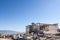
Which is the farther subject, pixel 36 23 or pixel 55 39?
pixel 36 23

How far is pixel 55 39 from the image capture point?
52.6 feet

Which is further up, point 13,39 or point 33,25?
point 33,25

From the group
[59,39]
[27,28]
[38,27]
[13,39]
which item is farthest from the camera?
[27,28]

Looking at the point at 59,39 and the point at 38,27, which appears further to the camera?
the point at 38,27

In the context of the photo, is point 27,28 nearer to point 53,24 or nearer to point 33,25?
point 33,25

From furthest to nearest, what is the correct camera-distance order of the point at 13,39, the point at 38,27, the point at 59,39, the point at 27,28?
the point at 27,28, the point at 38,27, the point at 13,39, the point at 59,39

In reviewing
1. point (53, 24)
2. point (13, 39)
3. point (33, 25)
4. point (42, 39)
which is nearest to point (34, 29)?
point (33, 25)

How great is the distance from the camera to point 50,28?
1104 inches

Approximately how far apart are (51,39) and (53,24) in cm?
1282

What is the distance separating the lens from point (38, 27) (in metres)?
27.4

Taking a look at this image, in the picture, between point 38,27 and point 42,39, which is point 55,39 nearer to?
point 42,39

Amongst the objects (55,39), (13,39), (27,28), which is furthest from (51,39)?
(27,28)

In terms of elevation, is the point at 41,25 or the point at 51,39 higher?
the point at 41,25

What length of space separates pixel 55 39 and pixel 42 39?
6.78 feet
